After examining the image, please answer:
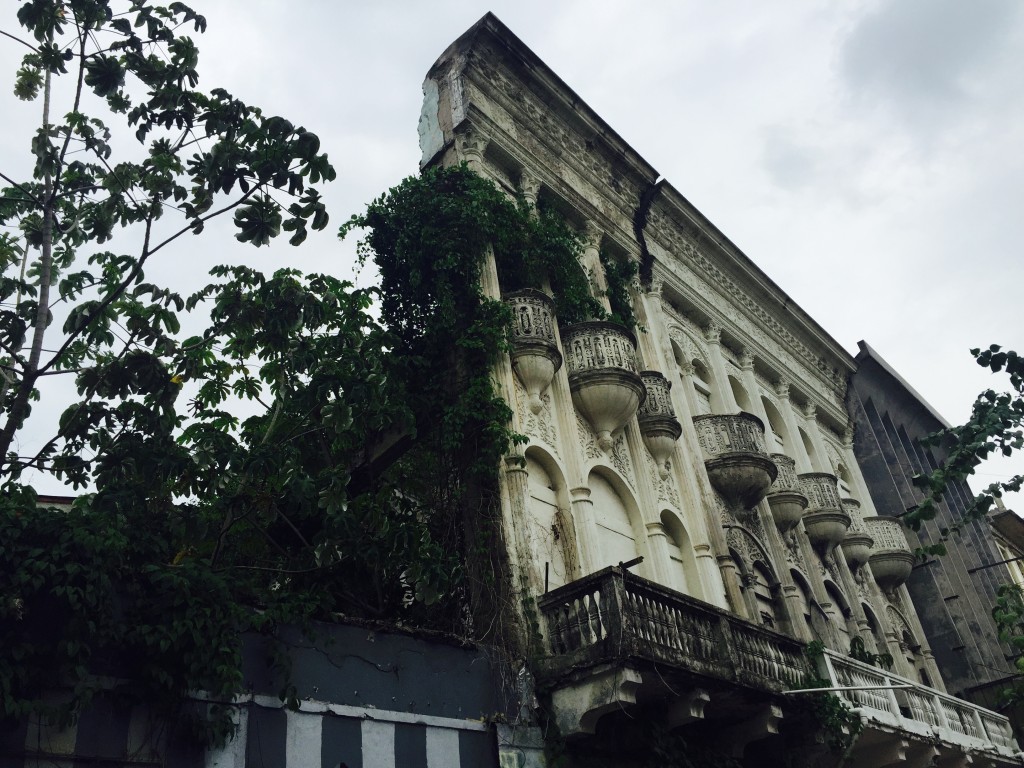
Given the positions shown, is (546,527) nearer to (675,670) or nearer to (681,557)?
(675,670)

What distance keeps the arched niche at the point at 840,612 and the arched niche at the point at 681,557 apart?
5.92 metres

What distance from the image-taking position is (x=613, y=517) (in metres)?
14.1

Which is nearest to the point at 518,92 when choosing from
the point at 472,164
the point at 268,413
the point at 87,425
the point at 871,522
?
the point at 472,164

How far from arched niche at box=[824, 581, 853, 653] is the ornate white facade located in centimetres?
5

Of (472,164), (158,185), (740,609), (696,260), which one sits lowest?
(740,609)

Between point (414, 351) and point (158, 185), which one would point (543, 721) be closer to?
point (414, 351)

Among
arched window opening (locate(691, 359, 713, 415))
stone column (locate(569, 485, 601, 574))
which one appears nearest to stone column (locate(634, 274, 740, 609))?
arched window opening (locate(691, 359, 713, 415))

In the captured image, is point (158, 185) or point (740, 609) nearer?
point (158, 185)

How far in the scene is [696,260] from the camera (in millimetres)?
22062

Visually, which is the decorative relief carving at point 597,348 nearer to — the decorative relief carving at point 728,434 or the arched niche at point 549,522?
the arched niche at point 549,522

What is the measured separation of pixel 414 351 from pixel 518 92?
259 inches

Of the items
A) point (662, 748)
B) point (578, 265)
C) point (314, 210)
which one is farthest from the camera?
point (578, 265)

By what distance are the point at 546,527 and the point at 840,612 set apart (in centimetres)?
1060

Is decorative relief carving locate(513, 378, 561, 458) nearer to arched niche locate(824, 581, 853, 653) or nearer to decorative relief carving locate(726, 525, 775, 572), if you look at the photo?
decorative relief carving locate(726, 525, 775, 572)
